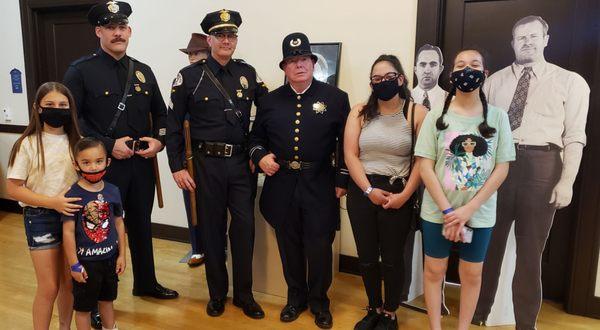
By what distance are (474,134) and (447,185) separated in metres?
0.25

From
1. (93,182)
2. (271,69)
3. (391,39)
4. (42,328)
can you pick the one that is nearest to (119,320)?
(42,328)

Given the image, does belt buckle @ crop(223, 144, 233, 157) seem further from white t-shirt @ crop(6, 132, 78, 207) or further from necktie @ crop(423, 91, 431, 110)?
necktie @ crop(423, 91, 431, 110)

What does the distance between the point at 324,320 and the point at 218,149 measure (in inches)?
43.9

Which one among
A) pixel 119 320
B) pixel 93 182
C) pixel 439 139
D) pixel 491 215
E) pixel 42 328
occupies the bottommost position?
pixel 119 320

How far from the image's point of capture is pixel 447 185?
2.01 meters

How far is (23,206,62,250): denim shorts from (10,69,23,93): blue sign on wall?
123 inches

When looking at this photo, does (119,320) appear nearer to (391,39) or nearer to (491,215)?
(491,215)

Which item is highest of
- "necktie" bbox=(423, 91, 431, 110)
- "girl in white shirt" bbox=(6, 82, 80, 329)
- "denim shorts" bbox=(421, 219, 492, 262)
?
"necktie" bbox=(423, 91, 431, 110)

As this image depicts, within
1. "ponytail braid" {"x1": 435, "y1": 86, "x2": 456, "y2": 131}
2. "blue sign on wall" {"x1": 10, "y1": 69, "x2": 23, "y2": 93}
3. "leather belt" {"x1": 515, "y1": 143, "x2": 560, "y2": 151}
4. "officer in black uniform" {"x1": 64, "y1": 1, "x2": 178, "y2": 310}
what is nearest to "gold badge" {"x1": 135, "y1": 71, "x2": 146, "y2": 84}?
"officer in black uniform" {"x1": 64, "y1": 1, "x2": 178, "y2": 310}

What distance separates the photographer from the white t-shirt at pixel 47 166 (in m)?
1.95

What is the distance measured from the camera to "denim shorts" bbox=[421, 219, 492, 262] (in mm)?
2037

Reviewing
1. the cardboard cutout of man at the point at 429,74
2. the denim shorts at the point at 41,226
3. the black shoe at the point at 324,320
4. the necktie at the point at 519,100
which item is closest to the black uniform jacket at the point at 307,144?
the black shoe at the point at 324,320

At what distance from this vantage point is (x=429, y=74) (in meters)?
2.72

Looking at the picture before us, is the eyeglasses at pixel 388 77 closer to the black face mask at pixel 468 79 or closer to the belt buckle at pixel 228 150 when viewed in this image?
the black face mask at pixel 468 79
